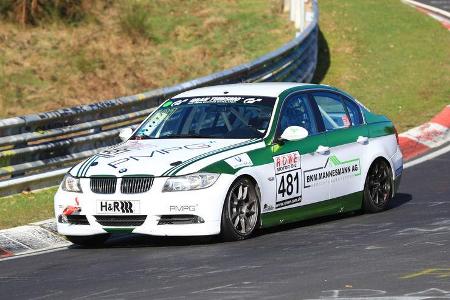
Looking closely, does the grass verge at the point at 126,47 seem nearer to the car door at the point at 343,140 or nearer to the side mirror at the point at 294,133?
the car door at the point at 343,140

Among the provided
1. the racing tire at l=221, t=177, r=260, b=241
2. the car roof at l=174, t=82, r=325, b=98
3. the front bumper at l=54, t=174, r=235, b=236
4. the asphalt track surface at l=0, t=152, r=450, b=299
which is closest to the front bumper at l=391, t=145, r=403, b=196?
the asphalt track surface at l=0, t=152, r=450, b=299

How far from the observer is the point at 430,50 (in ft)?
87.1

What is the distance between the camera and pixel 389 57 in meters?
26.0

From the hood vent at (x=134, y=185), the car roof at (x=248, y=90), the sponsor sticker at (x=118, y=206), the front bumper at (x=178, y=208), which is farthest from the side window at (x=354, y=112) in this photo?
the sponsor sticker at (x=118, y=206)

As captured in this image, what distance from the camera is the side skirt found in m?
12.1

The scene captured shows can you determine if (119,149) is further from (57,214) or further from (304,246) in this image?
(304,246)

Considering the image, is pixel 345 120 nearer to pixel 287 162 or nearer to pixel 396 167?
pixel 396 167

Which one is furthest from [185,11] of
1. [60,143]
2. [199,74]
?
[60,143]

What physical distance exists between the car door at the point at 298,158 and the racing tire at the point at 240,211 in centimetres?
38

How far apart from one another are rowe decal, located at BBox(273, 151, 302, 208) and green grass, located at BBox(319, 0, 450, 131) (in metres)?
7.58

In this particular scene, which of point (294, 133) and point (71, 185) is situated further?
point (294, 133)

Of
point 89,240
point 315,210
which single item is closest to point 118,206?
point 89,240

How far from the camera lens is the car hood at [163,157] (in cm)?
1134

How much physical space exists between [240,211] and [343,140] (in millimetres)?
1973
